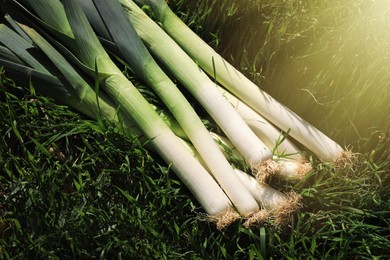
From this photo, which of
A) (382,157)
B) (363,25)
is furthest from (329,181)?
(363,25)

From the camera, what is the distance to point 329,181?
229 centimetres

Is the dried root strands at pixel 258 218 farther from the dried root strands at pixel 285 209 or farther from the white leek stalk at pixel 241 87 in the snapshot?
the white leek stalk at pixel 241 87

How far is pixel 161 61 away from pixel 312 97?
62cm

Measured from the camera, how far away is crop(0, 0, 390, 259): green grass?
2166 millimetres

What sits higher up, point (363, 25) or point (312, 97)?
point (363, 25)

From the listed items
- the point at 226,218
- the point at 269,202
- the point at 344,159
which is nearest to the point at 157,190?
the point at 226,218

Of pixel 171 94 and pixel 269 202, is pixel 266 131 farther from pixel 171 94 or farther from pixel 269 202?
pixel 171 94

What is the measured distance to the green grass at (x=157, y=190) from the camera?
7.11 feet

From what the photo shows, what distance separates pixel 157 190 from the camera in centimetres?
223

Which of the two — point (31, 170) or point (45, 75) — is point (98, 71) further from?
point (31, 170)

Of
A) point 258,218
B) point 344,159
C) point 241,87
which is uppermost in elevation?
point 241,87

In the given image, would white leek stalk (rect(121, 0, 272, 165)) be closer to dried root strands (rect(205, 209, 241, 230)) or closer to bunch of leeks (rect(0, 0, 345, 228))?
bunch of leeks (rect(0, 0, 345, 228))

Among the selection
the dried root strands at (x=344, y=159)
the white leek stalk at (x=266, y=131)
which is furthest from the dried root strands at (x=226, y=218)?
the dried root strands at (x=344, y=159)

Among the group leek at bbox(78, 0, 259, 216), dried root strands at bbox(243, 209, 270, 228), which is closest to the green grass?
dried root strands at bbox(243, 209, 270, 228)
